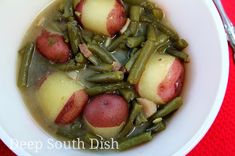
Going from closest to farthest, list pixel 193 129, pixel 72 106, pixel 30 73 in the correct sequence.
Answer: pixel 193 129 → pixel 72 106 → pixel 30 73

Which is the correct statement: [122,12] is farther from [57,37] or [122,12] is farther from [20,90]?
[20,90]

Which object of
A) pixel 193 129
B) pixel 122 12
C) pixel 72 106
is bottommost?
pixel 193 129

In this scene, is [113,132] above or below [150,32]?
below

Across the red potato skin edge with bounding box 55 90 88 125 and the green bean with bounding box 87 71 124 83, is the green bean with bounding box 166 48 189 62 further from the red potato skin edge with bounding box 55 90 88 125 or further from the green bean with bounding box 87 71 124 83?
the red potato skin edge with bounding box 55 90 88 125

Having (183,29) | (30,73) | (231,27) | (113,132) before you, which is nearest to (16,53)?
(30,73)

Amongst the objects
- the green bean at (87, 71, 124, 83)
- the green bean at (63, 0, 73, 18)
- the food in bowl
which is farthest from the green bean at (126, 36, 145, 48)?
the green bean at (63, 0, 73, 18)

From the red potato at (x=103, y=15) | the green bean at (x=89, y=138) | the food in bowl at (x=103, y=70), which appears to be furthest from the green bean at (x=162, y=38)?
the green bean at (x=89, y=138)
